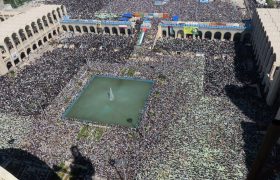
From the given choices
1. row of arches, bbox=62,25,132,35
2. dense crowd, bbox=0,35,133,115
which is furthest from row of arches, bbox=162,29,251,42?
dense crowd, bbox=0,35,133,115

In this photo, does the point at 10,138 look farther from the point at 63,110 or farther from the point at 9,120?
the point at 63,110

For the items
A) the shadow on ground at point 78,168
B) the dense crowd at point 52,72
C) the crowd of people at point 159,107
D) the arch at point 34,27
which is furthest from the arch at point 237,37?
the arch at point 34,27

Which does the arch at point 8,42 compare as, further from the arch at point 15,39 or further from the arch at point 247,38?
the arch at point 247,38

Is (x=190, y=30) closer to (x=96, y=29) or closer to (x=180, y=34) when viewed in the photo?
(x=180, y=34)

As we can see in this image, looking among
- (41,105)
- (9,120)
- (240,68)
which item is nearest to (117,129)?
(41,105)

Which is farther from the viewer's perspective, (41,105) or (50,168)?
(41,105)

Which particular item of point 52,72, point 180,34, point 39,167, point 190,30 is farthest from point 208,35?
point 39,167

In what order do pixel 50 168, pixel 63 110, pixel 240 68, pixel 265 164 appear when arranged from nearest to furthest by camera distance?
pixel 265 164 → pixel 50 168 → pixel 63 110 → pixel 240 68
